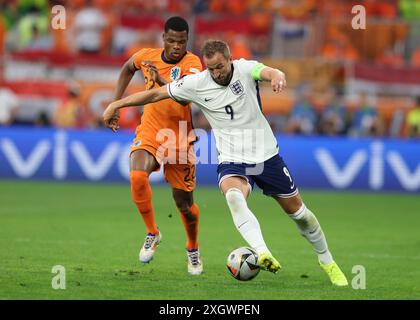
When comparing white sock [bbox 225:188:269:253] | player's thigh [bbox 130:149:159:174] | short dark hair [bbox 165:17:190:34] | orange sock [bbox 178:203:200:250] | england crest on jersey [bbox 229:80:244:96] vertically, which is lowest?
orange sock [bbox 178:203:200:250]

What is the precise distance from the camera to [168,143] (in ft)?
33.0

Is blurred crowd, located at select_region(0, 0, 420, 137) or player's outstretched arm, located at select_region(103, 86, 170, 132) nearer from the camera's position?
player's outstretched arm, located at select_region(103, 86, 170, 132)

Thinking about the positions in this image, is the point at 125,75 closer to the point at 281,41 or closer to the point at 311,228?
the point at 311,228

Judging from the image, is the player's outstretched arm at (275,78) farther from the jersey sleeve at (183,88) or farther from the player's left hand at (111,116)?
the player's left hand at (111,116)

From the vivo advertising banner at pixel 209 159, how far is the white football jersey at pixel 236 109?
1031 cm

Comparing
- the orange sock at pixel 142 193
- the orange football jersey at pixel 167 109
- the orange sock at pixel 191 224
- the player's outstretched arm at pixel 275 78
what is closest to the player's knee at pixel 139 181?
the orange sock at pixel 142 193

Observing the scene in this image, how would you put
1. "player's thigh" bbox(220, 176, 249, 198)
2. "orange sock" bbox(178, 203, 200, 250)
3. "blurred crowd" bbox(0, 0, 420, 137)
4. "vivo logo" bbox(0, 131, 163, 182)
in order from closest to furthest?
"player's thigh" bbox(220, 176, 249, 198) → "orange sock" bbox(178, 203, 200, 250) → "vivo logo" bbox(0, 131, 163, 182) → "blurred crowd" bbox(0, 0, 420, 137)

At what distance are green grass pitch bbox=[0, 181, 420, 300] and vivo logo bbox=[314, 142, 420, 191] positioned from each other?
0.43 m

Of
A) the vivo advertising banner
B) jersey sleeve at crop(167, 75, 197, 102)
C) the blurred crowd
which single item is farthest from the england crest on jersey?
the blurred crowd

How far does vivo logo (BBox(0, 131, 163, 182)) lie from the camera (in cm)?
2055

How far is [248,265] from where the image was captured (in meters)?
8.53

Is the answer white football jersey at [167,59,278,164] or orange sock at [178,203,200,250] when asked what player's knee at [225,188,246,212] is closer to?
white football jersey at [167,59,278,164]
